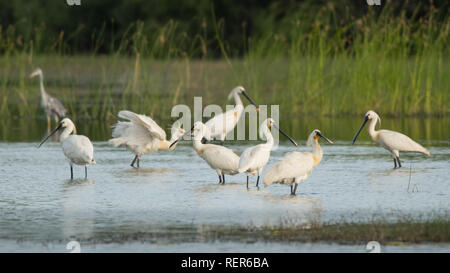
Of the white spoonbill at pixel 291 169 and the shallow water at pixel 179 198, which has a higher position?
the white spoonbill at pixel 291 169

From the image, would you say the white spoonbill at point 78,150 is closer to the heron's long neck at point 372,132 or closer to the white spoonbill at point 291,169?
the white spoonbill at point 291,169

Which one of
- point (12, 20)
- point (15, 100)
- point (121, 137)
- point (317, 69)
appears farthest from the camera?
point (12, 20)

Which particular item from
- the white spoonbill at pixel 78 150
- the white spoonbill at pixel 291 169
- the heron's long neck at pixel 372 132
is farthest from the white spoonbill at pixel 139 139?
the white spoonbill at pixel 291 169

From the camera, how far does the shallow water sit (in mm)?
7809

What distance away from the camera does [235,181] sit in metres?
11.2

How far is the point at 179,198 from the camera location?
9.76m

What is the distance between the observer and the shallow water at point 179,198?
781cm

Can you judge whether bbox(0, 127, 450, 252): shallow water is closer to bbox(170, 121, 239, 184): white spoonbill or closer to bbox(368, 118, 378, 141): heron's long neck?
bbox(170, 121, 239, 184): white spoonbill

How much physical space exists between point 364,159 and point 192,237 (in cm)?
605

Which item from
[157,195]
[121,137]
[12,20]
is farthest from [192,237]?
[12,20]

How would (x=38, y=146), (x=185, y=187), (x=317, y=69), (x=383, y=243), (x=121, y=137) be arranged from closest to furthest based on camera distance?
1. (x=383, y=243)
2. (x=185, y=187)
3. (x=121, y=137)
4. (x=38, y=146)
5. (x=317, y=69)

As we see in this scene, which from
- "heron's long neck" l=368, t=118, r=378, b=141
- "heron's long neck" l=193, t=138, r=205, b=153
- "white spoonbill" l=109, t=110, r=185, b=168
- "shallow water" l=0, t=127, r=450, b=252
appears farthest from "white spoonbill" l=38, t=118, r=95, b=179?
"heron's long neck" l=368, t=118, r=378, b=141
